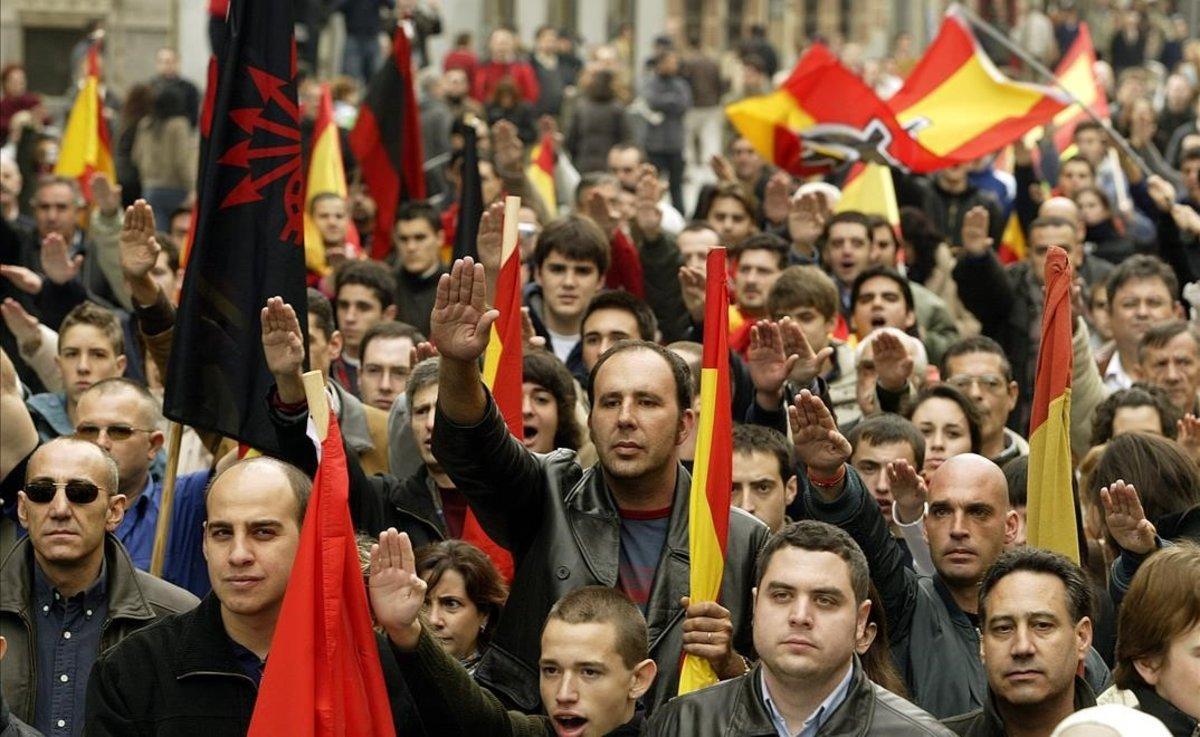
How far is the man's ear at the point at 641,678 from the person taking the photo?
6699 mm

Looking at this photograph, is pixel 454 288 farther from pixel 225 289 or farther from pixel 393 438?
pixel 393 438

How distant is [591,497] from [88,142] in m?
9.70

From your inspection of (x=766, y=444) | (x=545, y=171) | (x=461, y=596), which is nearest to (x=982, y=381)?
(x=766, y=444)

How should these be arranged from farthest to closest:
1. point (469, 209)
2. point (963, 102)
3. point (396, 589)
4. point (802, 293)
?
point (963, 102)
point (469, 209)
point (802, 293)
point (396, 589)

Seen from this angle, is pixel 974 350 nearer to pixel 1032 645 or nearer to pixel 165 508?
pixel 165 508

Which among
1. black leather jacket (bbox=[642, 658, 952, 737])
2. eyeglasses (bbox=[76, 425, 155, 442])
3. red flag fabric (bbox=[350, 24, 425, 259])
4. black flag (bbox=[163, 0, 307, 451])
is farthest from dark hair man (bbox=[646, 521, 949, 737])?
red flag fabric (bbox=[350, 24, 425, 259])

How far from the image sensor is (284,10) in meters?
8.84

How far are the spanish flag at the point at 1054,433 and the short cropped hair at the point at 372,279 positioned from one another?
4088 millimetres

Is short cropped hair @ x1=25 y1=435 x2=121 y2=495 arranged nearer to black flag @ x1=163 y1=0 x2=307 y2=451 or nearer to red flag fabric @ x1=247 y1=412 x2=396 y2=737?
black flag @ x1=163 y1=0 x2=307 y2=451

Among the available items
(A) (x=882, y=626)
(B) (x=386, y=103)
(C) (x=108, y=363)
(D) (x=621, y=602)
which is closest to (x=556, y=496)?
(D) (x=621, y=602)

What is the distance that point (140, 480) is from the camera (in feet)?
29.1

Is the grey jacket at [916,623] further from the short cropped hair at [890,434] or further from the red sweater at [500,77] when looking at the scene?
the red sweater at [500,77]

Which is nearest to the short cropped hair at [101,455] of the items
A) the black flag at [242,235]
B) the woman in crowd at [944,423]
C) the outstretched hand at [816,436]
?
the black flag at [242,235]

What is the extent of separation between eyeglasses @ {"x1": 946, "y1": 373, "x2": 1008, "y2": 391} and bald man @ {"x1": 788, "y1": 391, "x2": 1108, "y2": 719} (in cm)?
230
